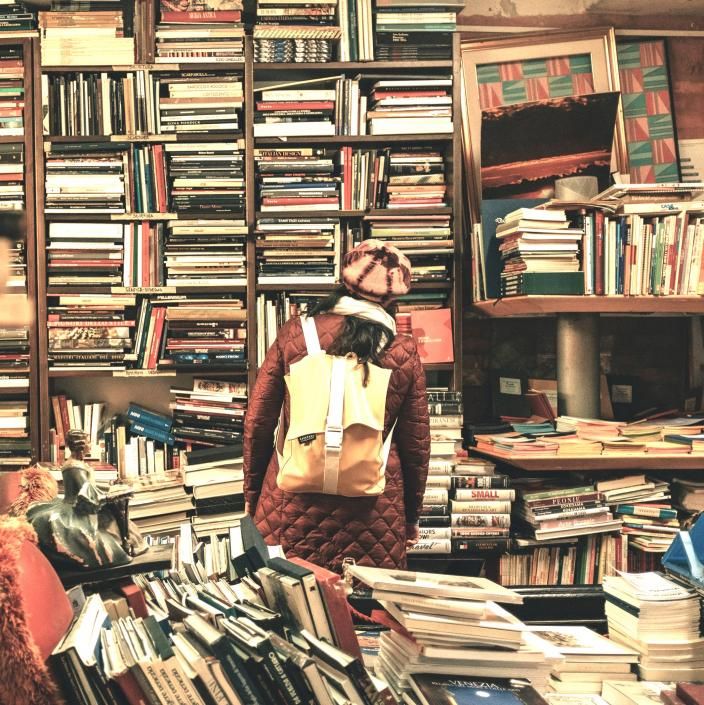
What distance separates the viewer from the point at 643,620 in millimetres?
1532

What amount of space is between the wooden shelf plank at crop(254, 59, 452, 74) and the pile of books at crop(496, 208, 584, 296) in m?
0.75

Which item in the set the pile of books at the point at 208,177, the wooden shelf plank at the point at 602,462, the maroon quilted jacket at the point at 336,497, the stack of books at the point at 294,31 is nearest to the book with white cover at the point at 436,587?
the maroon quilted jacket at the point at 336,497

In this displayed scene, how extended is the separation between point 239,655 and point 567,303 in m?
2.12

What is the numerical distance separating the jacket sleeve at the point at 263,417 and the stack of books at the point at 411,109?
1303 millimetres

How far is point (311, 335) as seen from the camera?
7.08 feet

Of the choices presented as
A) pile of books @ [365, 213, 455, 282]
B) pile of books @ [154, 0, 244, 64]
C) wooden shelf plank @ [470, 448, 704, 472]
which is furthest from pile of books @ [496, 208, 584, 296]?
pile of books @ [154, 0, 244, 64]

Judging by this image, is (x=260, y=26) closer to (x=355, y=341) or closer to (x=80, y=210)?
(x=80, y=210)

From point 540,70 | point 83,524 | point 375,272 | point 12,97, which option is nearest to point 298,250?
point 375,272

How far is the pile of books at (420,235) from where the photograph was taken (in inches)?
124

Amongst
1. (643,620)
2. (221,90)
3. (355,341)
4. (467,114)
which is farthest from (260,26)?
(643,620)

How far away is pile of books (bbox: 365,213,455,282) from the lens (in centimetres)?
316

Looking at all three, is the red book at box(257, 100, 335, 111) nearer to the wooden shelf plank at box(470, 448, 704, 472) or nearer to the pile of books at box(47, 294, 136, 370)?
the pile of books at box(47, 294, 136, 370)

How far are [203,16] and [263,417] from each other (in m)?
1.80

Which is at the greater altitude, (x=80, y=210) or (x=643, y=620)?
(x=80, y=210)
